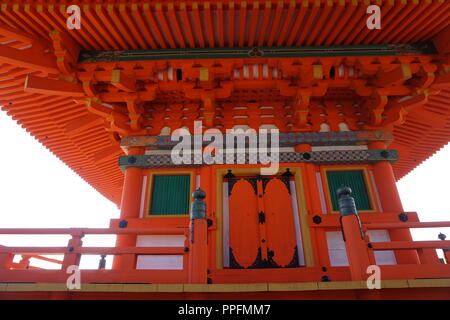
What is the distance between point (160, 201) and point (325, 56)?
4296 millimetres

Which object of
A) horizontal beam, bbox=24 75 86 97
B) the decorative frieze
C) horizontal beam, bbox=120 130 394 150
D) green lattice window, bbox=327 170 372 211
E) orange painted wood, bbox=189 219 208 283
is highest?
horizontal beam, bbox=24 75 86 97

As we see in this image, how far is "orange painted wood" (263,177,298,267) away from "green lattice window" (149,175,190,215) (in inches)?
63.7

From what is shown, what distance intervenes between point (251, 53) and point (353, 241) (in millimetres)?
3898

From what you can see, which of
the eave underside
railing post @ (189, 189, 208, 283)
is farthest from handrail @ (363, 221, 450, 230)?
the eave underside

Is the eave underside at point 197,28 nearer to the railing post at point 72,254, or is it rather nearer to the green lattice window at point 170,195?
the green lattice window at point 170,195

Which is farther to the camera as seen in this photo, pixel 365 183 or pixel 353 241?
pixel 365 183

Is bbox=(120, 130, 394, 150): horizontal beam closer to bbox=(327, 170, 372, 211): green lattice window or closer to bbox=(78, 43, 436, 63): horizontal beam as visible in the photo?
bbox=(327, 170, 372, 211): green lattice window

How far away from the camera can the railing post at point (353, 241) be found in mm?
3578

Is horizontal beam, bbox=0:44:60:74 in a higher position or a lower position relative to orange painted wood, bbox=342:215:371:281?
higher

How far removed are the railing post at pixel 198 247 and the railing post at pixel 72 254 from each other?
164 cm

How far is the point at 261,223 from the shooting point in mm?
5609

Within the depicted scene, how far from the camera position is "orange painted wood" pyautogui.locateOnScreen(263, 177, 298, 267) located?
5.38m

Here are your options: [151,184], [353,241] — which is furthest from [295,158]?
[151,184]

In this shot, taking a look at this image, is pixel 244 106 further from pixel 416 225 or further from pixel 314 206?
pixel 416 225
